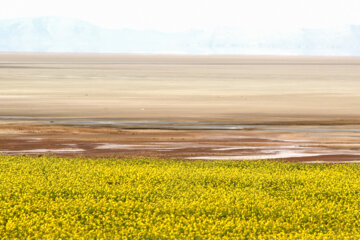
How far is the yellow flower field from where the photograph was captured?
51.0ft

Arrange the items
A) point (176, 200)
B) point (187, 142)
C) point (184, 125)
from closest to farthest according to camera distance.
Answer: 1. point (176, 200)
2. point (187, 142)
3. point (184, 125)

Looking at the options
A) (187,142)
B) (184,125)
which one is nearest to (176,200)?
(187,142)

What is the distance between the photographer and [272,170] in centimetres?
2366

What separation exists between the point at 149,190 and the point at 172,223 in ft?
12.1

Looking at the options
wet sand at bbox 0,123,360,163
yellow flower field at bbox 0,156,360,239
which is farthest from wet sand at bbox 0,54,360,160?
yellow flower field at bbox 0,156,360,239

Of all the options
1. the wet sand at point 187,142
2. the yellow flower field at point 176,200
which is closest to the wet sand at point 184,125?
the wet sand at point 187,142

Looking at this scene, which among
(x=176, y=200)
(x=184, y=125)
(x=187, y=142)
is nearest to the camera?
(x=176, y=200)

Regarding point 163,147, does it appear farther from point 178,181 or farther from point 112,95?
point 112,95

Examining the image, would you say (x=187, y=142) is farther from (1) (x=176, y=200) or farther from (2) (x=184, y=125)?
(1) (x=176, y=200)

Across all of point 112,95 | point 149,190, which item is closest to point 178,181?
point 149,190

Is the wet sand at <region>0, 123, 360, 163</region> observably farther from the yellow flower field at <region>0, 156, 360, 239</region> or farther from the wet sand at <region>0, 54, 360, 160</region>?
the yellow flower field at <region>0, 156, 360, 239</region>

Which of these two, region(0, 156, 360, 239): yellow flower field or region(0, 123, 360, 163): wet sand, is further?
region(0, 123, 360, 163): wet sand

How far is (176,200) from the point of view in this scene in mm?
18500

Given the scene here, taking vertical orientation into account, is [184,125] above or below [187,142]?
above
